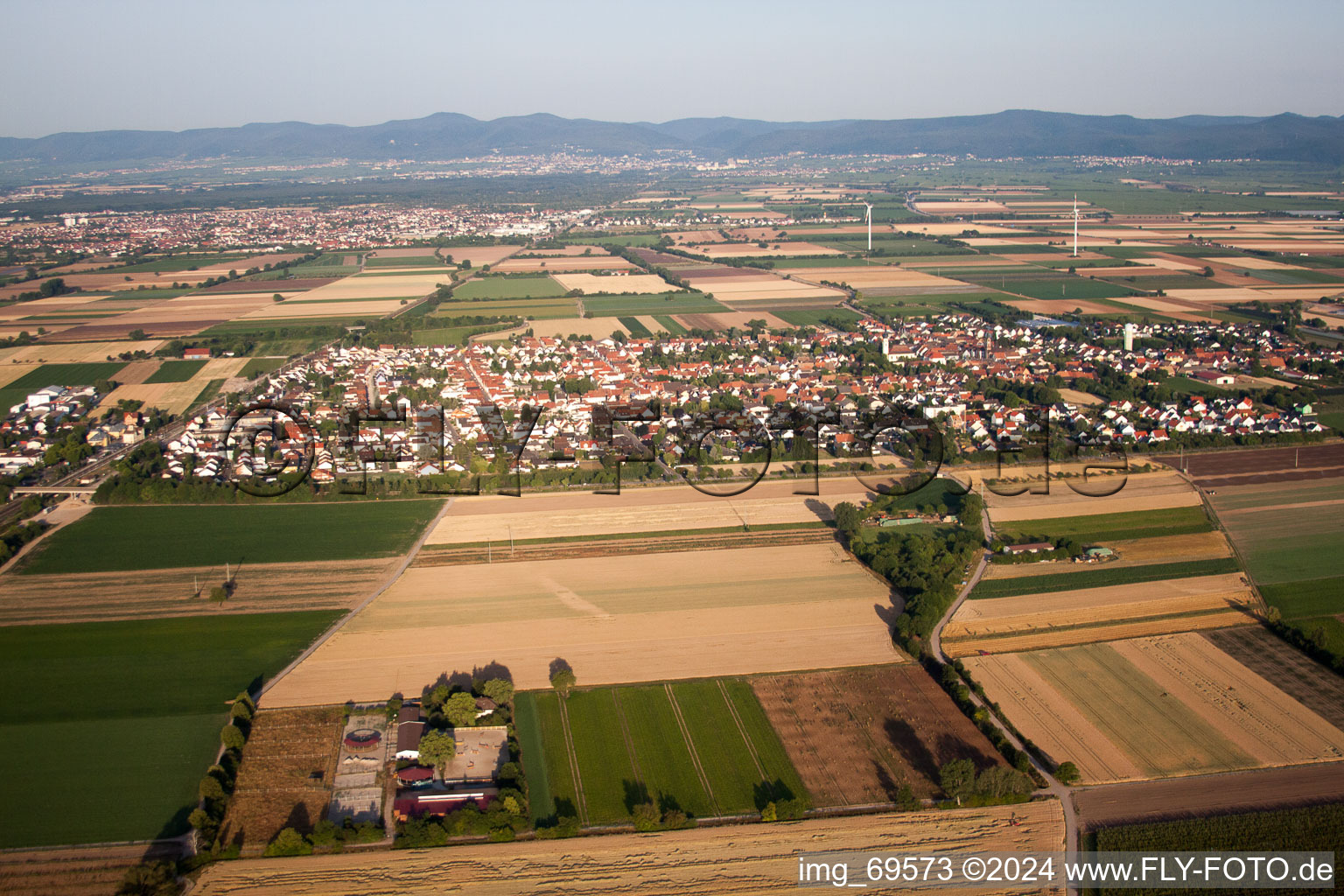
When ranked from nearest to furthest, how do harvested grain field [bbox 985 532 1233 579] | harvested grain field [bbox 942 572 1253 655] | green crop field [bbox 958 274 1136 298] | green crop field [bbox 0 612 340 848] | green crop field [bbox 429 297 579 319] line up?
green crop field [bbox 0 612 340 848] → harvested grain field [bbox 942 572 1253 655] → harvested grain field [bbox 985 532 1233 579] → green crop field [bbox 429 297 579 319] → green crop field [bbox 958 274 1136 298]

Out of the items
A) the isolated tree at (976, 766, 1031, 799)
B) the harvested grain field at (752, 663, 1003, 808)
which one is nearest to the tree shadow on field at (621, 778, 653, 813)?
the harvested grain field at (752, 663, 1003, 808)

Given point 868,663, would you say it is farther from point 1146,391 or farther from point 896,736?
point 1146,391

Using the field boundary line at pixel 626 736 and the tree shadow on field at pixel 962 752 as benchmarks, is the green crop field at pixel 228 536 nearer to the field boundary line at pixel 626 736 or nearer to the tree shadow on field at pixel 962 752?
the field boundary line at pixel 626 736

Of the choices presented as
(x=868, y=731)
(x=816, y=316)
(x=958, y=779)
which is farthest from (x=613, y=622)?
(x=816, y=316)

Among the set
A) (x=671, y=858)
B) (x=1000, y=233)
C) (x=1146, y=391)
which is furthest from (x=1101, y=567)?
(x=1000, y=233)

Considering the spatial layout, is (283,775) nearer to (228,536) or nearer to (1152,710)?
(228,536)

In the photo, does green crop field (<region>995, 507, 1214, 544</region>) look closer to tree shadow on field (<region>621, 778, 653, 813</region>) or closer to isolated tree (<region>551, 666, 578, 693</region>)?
isolated tree (<region>551, 666, 578, 693</region>)
